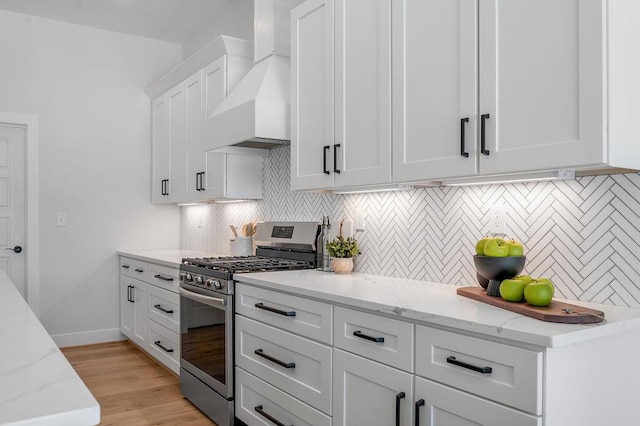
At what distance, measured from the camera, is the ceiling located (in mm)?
4160

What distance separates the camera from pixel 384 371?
5.86 ft

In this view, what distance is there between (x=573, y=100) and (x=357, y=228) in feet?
4.91

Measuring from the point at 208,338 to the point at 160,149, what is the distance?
7.80 ft

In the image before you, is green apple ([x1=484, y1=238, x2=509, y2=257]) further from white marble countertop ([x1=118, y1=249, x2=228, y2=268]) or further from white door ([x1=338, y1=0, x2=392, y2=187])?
white marble countertop ([x1=118, y1=249, x2=228, y2=268])

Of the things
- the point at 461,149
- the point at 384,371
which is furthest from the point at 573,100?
the point at 384,371

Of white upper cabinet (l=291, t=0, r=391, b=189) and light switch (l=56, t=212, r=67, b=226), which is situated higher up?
white upper cabinet (l=291, t=0, r=391, b=189)

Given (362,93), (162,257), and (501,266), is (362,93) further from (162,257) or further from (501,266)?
(162,257)

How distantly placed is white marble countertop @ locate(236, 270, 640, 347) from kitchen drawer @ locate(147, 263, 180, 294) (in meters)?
1.01

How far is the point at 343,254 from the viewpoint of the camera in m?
2.71

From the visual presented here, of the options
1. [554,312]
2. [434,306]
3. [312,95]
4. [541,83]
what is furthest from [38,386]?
[312,95]

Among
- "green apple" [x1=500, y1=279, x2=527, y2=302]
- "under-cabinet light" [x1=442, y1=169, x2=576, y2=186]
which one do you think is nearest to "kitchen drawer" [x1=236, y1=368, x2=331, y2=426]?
"green apple" [x1=500, y1=279, x2=527, y2=302]

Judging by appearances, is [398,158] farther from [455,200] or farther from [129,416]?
[129,416]

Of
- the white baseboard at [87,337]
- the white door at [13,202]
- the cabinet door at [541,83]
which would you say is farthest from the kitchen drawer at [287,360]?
the white door at [13,202]

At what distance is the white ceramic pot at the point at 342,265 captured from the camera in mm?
2693
